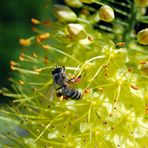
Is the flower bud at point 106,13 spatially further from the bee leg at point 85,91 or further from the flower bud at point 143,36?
the bee leg at point 85,91

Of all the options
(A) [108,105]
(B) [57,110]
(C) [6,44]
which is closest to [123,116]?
(A) [108,105]

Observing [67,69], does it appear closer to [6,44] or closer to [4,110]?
[4,110]

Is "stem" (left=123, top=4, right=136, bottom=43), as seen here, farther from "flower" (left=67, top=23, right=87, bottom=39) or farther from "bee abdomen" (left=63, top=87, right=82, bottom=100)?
"bee abdomen" (left=63, top=87, right=82, bottom=100)

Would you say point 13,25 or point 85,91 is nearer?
point 85,91

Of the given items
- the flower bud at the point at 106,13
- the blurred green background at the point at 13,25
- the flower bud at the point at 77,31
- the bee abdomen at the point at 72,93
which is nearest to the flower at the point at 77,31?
the flower bud at the point at 77,31

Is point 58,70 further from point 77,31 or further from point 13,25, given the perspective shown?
point 13,25

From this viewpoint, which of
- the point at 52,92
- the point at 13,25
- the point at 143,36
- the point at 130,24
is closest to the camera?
the point at 143,36

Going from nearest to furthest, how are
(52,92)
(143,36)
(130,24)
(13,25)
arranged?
1. (143,36)
2. (52,92)
3. (130,24)
4. (13,25)

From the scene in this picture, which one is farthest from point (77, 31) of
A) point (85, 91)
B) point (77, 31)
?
point (85, 91)

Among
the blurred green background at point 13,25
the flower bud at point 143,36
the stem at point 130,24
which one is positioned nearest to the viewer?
the flower bud at point 143,36
